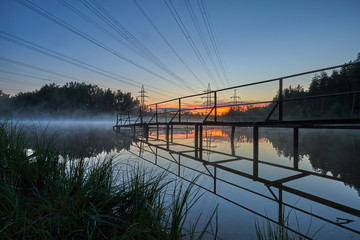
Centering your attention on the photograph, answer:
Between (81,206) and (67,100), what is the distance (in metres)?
66.3

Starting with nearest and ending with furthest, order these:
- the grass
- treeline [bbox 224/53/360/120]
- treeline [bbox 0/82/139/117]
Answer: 1. the grass
2. treeline [bbox 224/53/360/120]
3. treeline [bbox 0/82/139/117]

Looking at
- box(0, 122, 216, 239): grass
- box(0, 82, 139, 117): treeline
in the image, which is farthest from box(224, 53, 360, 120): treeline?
box(0, 82, 139, 117): treeline

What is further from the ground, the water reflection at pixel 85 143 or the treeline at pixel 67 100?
the treeline at pixel 67 100

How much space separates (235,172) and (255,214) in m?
1.54

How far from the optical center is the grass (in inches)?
44.1

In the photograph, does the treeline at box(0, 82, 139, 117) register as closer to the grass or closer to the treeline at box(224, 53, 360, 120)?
the treeline at box(224, 53, 360, 120)

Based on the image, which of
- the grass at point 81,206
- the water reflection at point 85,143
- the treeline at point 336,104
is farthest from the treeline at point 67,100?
the grass at point 81,206

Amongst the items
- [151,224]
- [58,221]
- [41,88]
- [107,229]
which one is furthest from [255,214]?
[41,88]

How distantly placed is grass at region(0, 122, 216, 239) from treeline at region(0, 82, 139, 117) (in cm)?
6214

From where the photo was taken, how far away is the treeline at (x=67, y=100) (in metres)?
54.1

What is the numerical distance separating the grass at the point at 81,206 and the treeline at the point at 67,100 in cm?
6214

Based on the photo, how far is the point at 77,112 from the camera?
55844 mm

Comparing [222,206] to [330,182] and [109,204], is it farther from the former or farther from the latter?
[330,182]

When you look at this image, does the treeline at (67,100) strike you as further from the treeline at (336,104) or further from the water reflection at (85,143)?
the water reflection at (85,143)
